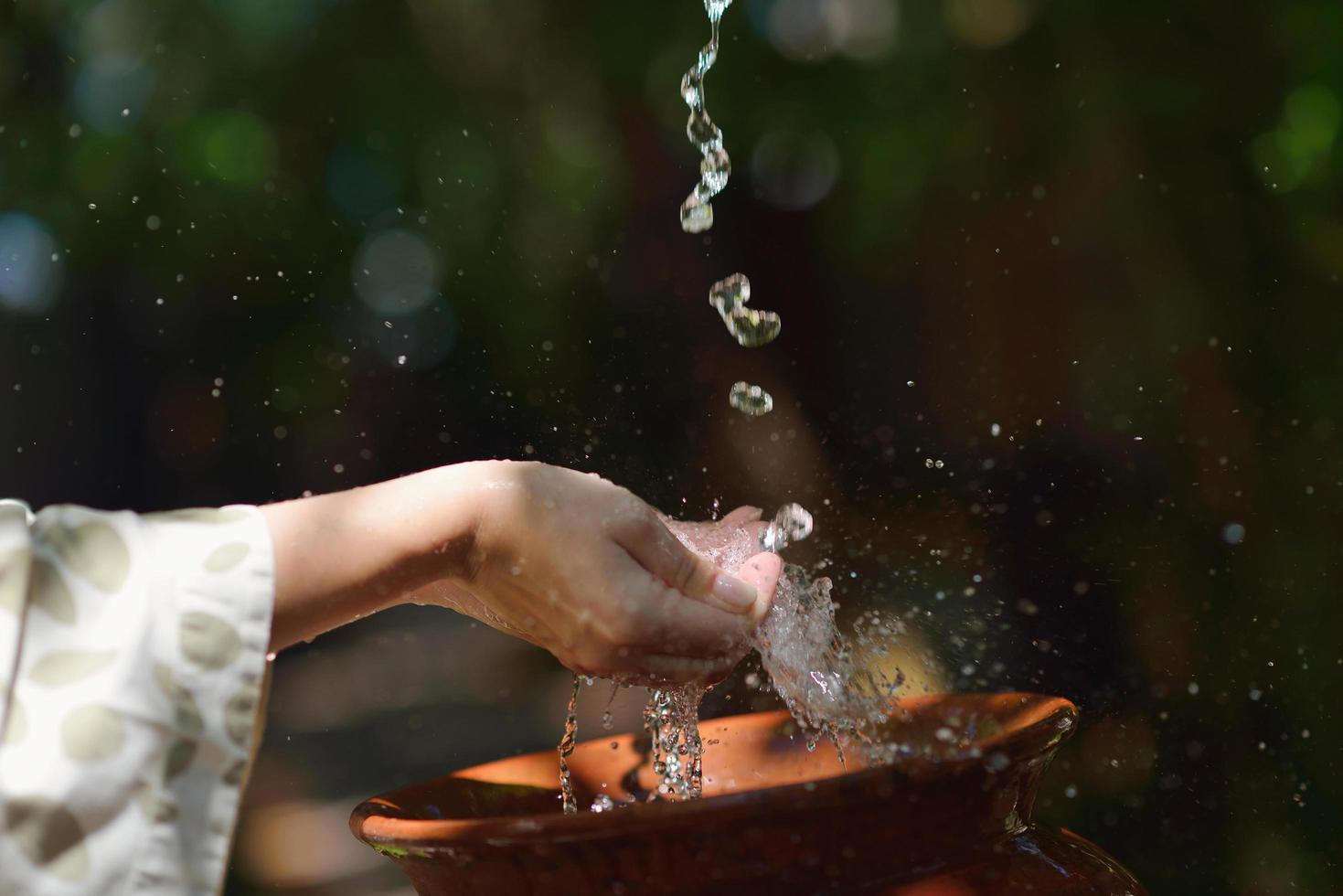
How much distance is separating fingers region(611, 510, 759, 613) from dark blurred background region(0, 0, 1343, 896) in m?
0.59

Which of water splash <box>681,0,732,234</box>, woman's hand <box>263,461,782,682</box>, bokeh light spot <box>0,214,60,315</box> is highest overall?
water splash <box>681,0,732,234</box>

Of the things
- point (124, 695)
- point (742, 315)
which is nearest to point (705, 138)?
point (742, 315)

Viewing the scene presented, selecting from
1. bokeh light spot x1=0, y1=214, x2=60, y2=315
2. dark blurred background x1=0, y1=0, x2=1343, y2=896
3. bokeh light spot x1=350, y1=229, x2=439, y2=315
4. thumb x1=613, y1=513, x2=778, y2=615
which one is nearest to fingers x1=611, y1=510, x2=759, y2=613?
thumb x1=613, y1=513, x2=778, y2=615

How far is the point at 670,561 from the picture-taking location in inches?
28.6

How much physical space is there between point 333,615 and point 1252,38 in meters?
1.33

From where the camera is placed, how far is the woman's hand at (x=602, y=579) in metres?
0.71

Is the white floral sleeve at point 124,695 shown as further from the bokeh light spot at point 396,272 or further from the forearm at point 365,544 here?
the bokeh light spot at point 396,272

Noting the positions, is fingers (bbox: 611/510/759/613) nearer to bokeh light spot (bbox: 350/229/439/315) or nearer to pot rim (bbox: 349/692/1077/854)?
pot rim (bbox: 349/692/1077/854)

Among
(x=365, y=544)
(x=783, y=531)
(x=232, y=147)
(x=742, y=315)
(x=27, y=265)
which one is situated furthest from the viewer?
(x=27, y=265)

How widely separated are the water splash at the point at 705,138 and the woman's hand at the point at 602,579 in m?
0.94

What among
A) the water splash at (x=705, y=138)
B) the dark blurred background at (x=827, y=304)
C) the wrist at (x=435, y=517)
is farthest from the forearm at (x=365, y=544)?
the water splash at (x=705, y=138)

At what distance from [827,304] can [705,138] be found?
0.34 metres

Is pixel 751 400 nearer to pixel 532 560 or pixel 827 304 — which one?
pixel 827 304

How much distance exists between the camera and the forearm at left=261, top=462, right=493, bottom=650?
26.5 inches
